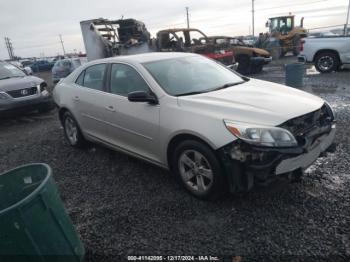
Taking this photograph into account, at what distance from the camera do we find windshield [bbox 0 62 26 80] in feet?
28.7

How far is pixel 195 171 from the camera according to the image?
11.5 feet

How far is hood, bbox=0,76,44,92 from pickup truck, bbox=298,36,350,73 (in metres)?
9.67

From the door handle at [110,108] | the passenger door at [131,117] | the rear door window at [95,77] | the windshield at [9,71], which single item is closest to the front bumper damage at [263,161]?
the passenger door at [131,117]

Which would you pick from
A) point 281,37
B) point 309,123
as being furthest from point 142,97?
point 281,37

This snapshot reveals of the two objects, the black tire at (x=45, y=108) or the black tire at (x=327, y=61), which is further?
the black tire at (x=327, y=61)

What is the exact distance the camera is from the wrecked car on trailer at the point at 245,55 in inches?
570

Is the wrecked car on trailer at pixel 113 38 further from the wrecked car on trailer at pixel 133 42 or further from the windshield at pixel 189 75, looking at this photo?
the windshield at pixel 189 75

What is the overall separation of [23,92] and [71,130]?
3328 mm

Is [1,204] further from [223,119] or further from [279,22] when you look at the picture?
[279,22]

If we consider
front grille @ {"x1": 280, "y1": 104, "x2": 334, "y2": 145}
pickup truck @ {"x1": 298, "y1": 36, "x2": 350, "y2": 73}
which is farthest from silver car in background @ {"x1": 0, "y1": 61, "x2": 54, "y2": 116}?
pickup truck @ {"x1": 298, "y1": 36, "x2": 350, "y2": 73}

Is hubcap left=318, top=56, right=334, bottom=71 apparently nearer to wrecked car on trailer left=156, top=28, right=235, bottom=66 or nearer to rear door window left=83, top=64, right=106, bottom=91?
wrecked car on trailer left=156, top=28, right=235, bottom=66

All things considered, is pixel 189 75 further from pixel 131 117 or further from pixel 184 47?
pixel 184 47

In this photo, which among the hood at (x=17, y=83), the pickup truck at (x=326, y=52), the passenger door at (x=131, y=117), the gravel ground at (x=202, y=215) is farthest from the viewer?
the pickup truck at (x=326, y=52)

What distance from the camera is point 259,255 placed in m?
2.67
